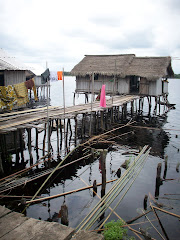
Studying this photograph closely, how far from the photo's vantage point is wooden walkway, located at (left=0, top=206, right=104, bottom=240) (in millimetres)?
4582

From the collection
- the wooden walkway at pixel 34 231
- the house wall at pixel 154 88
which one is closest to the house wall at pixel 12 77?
the wooden walkway at pixel 34 231

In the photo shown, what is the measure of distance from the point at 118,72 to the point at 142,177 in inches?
596

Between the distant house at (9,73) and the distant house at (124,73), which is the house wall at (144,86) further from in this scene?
the distant house at (9,73)

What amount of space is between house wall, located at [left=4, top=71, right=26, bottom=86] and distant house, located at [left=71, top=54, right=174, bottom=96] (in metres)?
8.62

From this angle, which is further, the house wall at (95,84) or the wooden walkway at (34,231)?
the house wall at (95,84)

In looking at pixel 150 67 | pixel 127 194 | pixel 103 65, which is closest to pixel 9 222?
pixel 127 194

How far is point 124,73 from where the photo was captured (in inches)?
939

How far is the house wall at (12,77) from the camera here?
55.2 feet

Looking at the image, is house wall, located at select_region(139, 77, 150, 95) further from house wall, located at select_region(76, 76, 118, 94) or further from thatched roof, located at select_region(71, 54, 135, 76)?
house wall, located at select_region(76, 76, 118, 94)

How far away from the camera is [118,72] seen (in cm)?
2375

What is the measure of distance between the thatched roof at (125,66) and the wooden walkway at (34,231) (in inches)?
759

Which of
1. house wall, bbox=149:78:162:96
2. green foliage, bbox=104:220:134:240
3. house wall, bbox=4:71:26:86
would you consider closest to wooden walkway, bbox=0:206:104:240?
green foliage, bbox=104:220:134:240

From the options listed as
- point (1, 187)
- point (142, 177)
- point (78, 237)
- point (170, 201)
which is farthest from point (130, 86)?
point (78, 237)

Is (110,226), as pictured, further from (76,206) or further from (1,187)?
(1,187)
